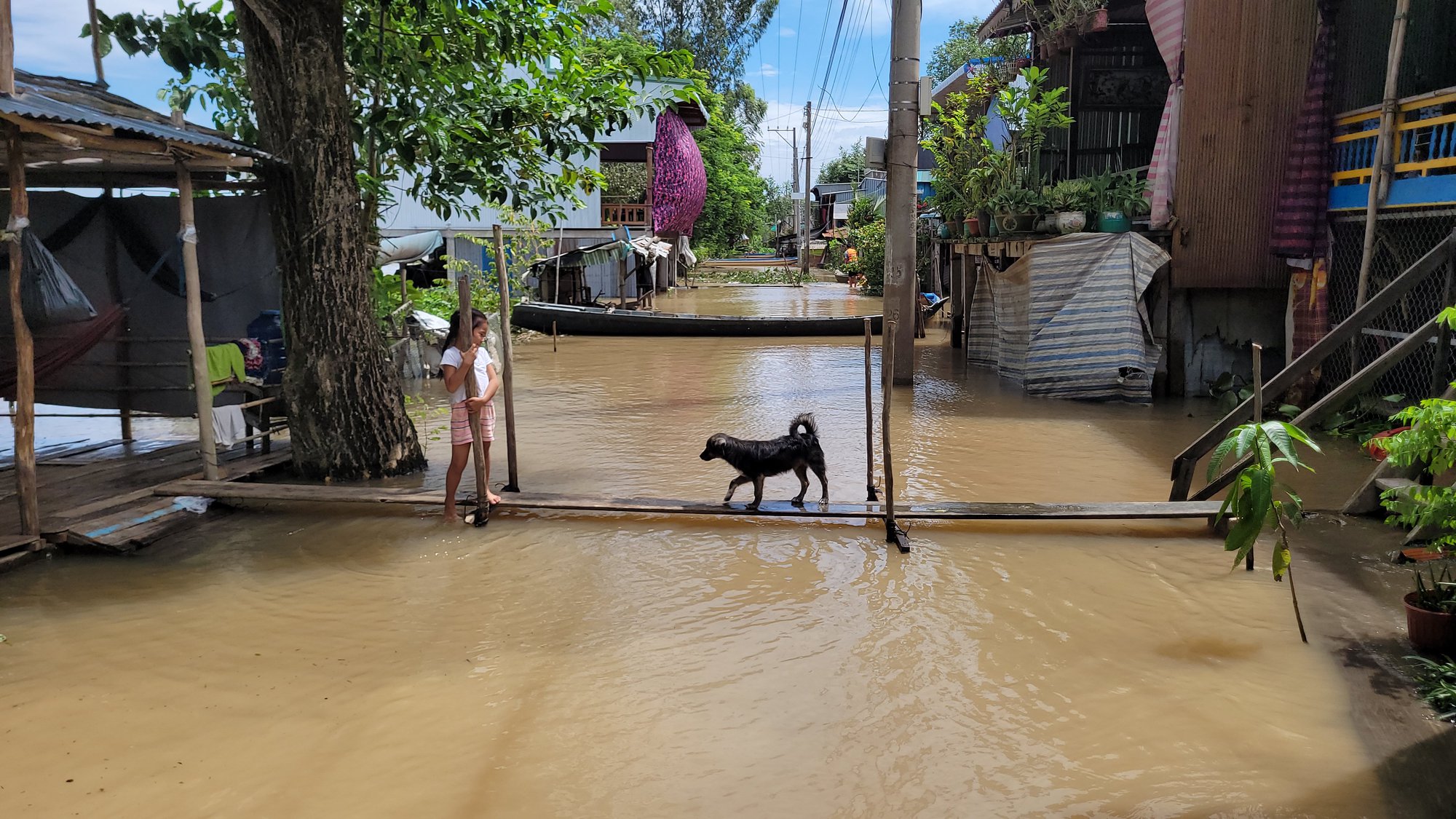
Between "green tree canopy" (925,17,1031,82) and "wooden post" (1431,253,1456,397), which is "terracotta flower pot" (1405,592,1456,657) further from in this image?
"green tree canopy" (925,17,1031,82)

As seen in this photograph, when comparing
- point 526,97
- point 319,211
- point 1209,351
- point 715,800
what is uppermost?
point 526,97

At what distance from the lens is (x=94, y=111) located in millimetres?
5758

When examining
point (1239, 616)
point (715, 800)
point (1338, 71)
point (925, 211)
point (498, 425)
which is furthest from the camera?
point (925, 211)

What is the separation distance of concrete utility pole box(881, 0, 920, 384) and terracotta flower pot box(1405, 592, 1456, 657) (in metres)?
7.45

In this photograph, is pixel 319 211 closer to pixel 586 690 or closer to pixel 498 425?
pixel 498 425

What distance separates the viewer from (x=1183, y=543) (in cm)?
634

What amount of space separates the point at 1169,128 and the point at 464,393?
8318 mm

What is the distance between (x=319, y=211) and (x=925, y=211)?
17.1 m

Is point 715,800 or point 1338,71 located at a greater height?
point 1338,71

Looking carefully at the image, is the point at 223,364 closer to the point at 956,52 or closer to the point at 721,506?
the point at 721,506

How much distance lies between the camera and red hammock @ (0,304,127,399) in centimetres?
750

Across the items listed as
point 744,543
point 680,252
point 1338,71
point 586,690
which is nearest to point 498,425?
point 744,543

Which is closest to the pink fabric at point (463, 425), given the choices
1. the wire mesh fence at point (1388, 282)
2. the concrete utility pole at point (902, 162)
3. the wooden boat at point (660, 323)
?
the concrete utility pole at point (902, 162)

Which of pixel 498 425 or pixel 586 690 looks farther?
pixel 498 425
